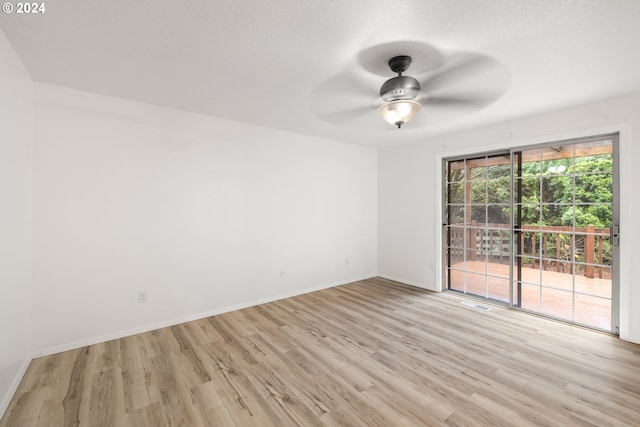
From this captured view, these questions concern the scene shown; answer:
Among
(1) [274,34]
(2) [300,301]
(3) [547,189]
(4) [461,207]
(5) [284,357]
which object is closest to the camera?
(1) [274,34]

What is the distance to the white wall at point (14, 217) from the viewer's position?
184 centimetres

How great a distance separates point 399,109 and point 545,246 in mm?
2861

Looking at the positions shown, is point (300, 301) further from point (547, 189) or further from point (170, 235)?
point (547, 189)

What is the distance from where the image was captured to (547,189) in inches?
134

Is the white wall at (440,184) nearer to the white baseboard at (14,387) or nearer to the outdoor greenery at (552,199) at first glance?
the outdoor greenery at (552,199)

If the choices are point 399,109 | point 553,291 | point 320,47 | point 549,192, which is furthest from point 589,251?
point 320,47

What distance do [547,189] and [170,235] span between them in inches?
181

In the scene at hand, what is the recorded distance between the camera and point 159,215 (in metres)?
3.07

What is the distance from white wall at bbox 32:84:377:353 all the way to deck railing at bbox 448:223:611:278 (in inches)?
88.1

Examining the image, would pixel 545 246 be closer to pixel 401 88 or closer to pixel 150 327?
pixel 401 88

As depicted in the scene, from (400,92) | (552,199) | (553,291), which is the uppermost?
(400,92)

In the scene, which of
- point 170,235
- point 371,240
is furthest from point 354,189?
point 170,235

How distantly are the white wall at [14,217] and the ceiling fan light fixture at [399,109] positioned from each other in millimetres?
2644

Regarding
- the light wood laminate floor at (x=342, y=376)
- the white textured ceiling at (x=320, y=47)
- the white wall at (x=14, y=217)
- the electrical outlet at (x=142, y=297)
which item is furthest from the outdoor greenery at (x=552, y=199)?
the white wall at (x=14, y=217)
